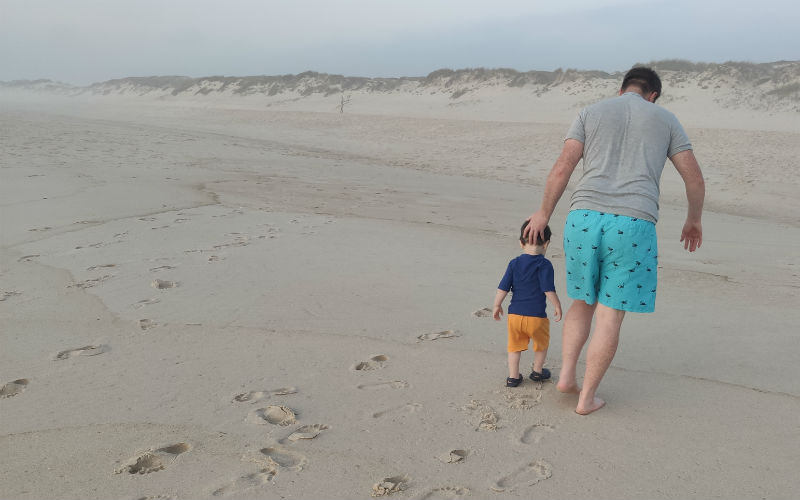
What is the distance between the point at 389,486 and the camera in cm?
235

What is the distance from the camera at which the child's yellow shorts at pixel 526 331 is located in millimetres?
3160

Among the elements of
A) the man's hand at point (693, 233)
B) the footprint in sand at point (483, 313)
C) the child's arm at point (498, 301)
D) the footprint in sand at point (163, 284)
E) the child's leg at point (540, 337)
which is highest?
the man's hand at point (693, 233)

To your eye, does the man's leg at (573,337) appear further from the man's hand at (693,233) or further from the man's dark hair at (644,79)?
the man's dark hair at (644,79)

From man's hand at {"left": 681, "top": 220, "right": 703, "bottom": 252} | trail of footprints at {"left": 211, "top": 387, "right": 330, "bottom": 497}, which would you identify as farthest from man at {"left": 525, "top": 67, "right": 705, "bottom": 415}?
trail of footprints at {"left": 211, "top": 387, "right": 330, "bottom": 497}

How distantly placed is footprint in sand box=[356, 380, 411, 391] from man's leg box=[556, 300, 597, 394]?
740 mm

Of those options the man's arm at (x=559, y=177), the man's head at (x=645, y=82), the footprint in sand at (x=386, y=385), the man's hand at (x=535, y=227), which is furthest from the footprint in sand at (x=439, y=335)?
the man's head at (x=645, y=82)

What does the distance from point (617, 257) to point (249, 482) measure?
1713mm

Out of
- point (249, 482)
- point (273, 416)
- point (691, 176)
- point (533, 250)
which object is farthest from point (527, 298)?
point (249, 482)

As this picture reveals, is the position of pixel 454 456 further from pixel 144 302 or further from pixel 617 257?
pixel 144 302

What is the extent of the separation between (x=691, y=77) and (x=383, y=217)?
28.7 meters

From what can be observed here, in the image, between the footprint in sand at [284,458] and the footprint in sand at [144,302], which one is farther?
the footprint in sand at [144,302]

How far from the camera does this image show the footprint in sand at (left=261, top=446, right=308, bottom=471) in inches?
97.3

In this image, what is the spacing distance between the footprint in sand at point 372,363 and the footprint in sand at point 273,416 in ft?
1.98

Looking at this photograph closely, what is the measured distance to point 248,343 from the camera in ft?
12.2
